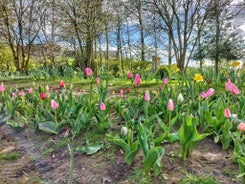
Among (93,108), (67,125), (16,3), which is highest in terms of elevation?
(16,3)

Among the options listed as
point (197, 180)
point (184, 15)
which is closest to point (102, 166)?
point (197, 180)

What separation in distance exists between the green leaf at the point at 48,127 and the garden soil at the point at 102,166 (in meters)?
0.15

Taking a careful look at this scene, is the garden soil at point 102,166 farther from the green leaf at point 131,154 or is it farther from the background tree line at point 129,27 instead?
the background tree line at point 129,27

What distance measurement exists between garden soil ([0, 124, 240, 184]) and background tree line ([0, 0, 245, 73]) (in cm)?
469

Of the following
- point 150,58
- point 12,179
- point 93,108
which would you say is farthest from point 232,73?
point 150,58

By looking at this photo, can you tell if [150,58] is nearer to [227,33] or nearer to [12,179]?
[227,33]

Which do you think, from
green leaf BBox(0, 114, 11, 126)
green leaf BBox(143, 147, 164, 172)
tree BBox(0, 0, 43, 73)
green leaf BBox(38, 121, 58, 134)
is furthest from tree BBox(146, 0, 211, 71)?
green leaf BBox(143, 147, 164, 172)

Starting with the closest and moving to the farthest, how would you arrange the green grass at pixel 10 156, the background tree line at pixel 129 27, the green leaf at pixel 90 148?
the green leaf at pixel 90 148 → the green grass at pixel 10 156 → the background tree line at pixel 129 27

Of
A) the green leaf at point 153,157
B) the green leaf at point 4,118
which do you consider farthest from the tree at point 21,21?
the green leaf at point 153,157

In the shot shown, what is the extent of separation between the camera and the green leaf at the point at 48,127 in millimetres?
2509

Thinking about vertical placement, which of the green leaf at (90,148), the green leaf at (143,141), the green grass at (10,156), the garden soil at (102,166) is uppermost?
the green leaf at (143,141)

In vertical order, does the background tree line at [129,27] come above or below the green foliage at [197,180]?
above

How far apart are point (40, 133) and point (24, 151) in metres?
0.34

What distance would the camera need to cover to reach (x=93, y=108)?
2.55 m
